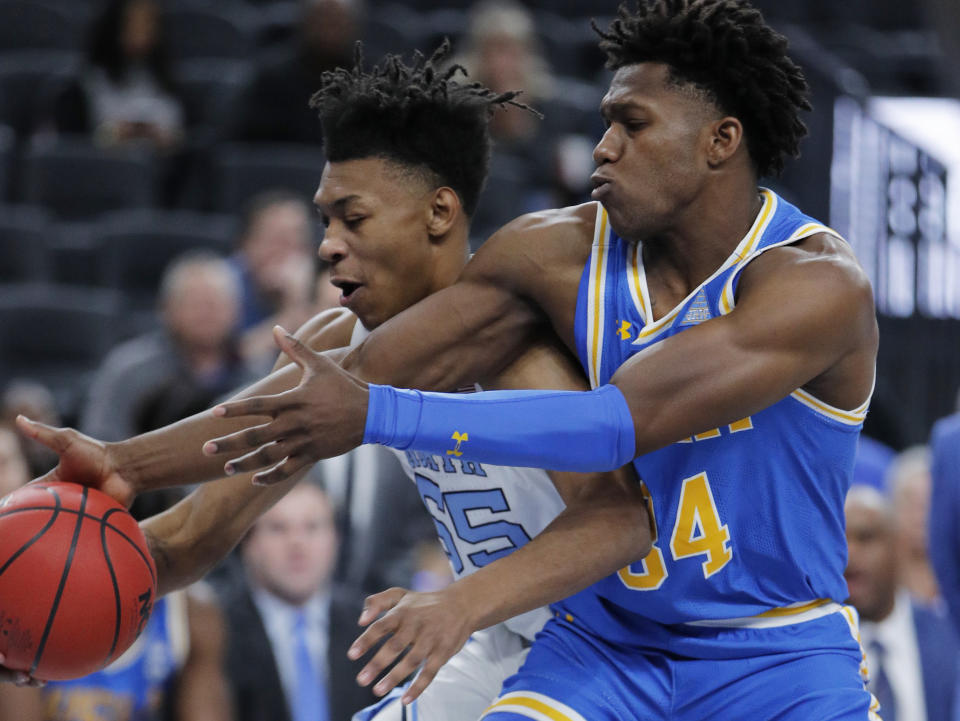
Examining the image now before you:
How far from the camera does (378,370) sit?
2807mm

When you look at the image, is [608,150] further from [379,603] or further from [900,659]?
[900,659]

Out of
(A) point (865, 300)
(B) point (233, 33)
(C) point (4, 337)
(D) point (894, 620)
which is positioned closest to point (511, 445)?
(A) point (865, 300)

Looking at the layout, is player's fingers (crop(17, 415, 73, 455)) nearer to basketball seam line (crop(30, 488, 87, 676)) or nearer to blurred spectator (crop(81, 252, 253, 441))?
basketball seam line (crop(30, 488, 87, 676))

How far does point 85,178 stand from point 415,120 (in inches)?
179

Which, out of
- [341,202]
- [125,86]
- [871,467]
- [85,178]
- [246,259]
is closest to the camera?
[341,202]

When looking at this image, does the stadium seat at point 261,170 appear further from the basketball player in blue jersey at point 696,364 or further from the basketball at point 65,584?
the basketball at point 65,584

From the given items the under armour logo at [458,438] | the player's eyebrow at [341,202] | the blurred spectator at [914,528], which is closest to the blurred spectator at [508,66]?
the blurred spectator at [914,528]

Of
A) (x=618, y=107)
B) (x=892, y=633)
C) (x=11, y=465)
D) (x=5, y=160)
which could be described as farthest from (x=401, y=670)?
(x=5, y=160)

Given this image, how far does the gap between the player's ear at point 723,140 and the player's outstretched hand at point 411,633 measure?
97 centimetres

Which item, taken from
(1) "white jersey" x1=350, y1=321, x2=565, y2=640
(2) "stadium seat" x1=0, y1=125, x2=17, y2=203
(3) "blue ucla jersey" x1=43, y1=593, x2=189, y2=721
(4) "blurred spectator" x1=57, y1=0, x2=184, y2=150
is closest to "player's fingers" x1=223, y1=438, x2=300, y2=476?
(1) "white jersey" x1=350, y1=321, x2=565, y2=640

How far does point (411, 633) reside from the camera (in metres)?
2.33

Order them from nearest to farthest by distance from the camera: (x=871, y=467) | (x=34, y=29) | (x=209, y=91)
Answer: (x=871, y=467) → (x=209, y=91) → (x=34, y=29)

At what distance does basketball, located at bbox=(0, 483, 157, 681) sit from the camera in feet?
8.57

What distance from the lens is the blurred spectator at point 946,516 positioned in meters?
4.39
